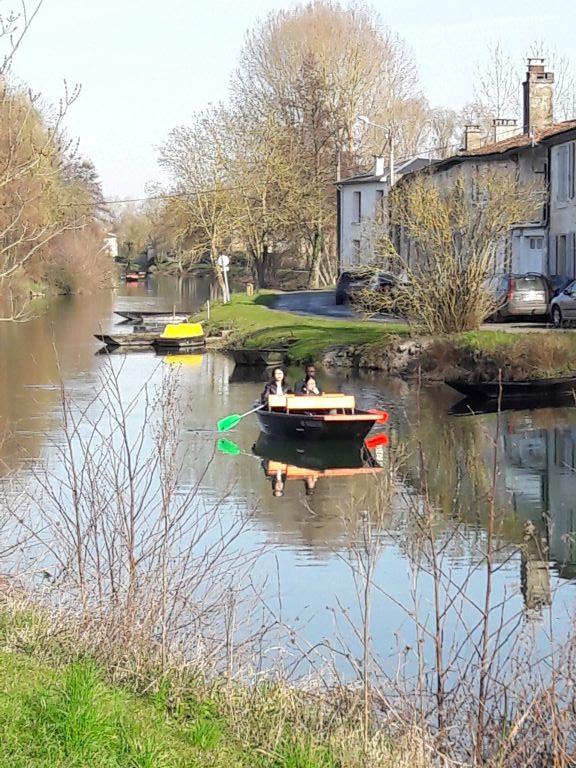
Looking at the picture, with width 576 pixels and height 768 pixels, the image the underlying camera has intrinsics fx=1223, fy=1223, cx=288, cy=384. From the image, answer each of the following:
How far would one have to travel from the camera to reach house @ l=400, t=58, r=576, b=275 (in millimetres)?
38781

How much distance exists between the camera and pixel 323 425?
74.9ft

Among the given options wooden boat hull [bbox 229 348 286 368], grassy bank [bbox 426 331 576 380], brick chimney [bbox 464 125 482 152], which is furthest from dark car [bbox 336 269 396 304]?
brick chimney [bbox 464 125 482 152]

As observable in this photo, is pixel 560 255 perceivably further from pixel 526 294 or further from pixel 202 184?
pixel 202 184

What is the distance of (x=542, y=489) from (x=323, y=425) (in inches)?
182

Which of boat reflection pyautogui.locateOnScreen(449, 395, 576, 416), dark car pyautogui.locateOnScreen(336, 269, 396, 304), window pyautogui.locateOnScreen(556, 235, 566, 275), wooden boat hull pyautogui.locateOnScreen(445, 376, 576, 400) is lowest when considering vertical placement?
boat reflection pyautogui.locateOnScreen(449, 395, 576, 416)

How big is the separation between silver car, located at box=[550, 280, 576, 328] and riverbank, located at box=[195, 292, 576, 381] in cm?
274

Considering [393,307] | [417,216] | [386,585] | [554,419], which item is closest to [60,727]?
[386,585]

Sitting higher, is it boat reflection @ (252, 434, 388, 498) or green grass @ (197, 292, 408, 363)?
green grass @ (197, 292, 408, 363)

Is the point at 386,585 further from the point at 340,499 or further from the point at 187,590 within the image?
the point at 340,499

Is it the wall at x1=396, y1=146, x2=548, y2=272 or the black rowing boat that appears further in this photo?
the wall at x1=396, y1=146, x2=548, y2=272

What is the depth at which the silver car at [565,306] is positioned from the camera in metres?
33.6

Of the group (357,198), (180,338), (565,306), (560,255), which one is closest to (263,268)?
(357,198)

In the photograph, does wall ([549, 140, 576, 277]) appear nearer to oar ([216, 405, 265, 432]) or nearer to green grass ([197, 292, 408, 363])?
green grass ([197, 292, 408, 363])

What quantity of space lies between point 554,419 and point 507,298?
359 inches
